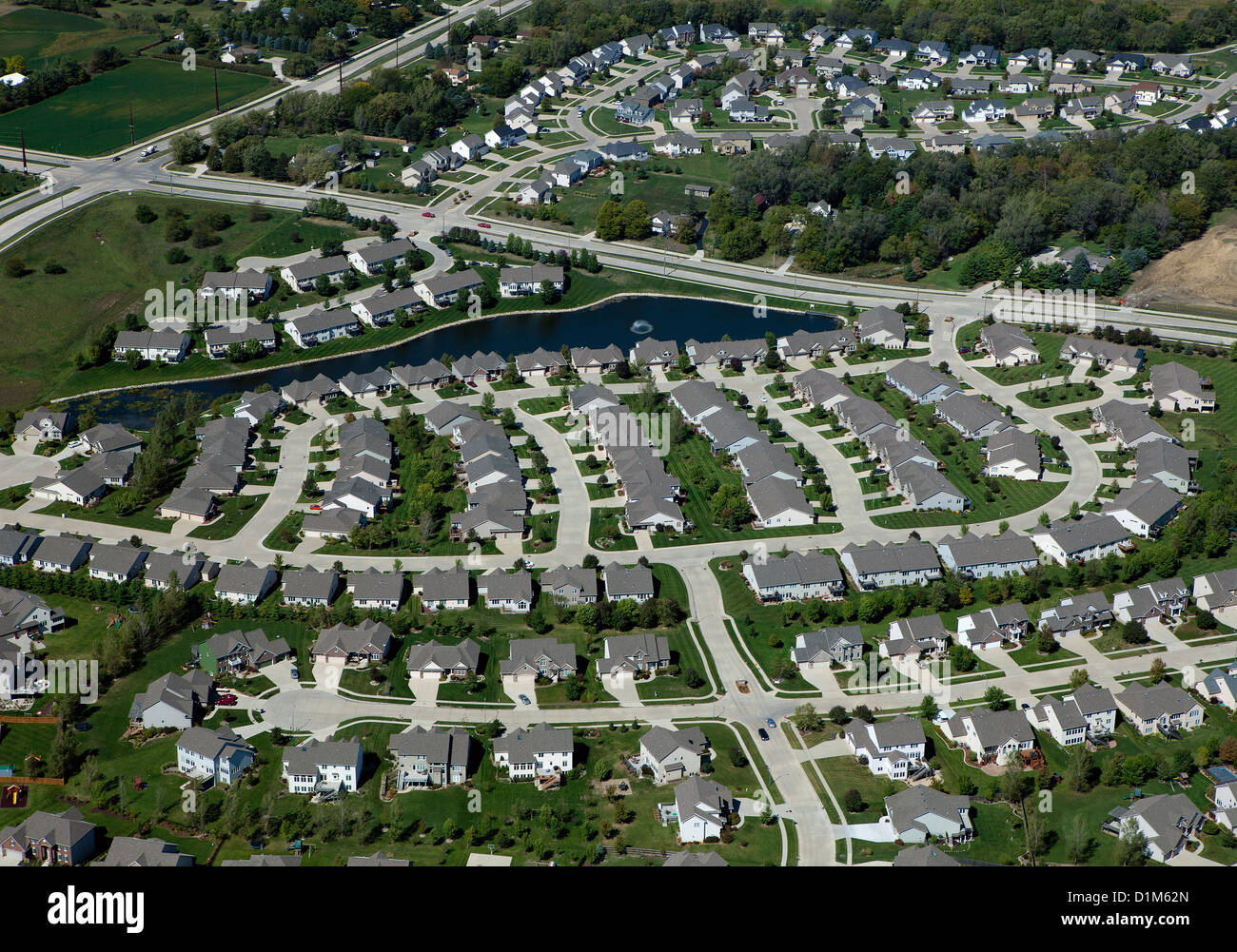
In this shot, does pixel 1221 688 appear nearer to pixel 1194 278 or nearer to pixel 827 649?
pixel 827 649

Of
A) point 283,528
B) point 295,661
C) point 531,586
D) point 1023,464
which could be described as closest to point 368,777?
point 295,661

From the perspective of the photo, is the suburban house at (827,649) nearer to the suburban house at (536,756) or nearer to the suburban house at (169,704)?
the suburban house at (536,756)

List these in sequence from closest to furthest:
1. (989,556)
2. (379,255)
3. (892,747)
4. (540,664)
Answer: (892,747) < (540,664) < (989,556) < (379,255)

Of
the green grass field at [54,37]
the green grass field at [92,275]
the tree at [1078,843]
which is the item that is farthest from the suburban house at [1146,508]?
the green grass field at [54,37]

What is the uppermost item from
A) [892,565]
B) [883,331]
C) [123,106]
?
[123,106]

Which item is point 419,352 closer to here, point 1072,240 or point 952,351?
point 952,351

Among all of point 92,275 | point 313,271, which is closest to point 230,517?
point 313,271
